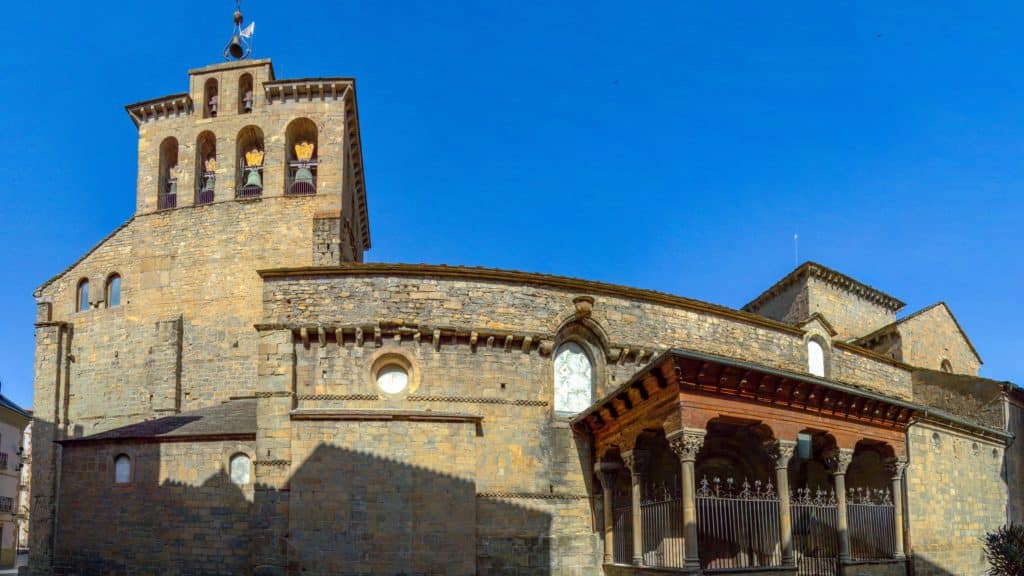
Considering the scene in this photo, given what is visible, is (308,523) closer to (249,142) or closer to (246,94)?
(249,142)

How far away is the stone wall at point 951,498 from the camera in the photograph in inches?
760

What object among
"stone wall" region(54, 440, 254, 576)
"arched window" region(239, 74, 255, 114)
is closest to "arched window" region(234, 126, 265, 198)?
"arched window" region(239, 74, 255, 114)

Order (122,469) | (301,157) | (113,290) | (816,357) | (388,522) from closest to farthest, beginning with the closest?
1. (388,522)
2. (122,469)
3. (816,357)
4. (113,290)
5. (301,157)

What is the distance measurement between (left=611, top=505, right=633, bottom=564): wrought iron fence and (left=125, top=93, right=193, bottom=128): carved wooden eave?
807 inches

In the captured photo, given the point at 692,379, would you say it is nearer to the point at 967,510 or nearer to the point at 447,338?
the point at 447,338

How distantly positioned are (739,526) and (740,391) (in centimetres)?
305

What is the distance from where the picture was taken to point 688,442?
14250 mm

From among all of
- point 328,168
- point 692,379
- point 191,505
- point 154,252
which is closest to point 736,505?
point 692,379

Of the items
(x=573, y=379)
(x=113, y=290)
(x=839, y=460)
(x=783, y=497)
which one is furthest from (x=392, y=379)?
(x=113, y=290)

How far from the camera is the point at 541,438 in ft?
57.6

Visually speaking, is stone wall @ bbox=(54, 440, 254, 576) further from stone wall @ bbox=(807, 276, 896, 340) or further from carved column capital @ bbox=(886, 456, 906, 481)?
stone wall @ bbox=(807, 276, 896, 340)

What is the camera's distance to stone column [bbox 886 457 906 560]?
1789 centimetres

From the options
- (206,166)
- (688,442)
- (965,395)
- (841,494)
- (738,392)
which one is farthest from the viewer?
(206,166)

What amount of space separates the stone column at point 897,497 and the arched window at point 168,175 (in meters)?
22.7
